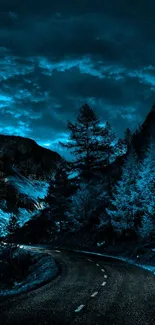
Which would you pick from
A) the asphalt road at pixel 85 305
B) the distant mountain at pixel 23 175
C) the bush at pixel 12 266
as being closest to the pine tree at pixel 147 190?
the bush at pixel 12 266

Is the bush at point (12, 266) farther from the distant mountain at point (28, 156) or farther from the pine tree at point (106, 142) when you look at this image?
the distant mountain at point (28, 156)

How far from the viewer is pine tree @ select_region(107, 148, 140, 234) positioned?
35844 mm

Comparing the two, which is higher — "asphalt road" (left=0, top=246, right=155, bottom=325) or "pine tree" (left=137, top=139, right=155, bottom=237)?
"pine tree" (left=137, top=139, right=155, bottom=237)

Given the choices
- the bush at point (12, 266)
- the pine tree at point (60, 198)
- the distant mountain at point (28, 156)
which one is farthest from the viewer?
the distant mountain at point (28, 156)

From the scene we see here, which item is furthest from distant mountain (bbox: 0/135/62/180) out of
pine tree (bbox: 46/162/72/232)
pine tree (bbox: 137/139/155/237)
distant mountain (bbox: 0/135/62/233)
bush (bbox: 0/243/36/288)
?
bush (bbox: 0/243/36/288)

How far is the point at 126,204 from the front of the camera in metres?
36.2

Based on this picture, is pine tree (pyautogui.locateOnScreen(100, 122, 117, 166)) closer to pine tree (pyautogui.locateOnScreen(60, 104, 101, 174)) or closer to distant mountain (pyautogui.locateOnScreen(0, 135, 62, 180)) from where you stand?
pine tree (pyautogui.locateOnScreen(60, 104, 101, 174))

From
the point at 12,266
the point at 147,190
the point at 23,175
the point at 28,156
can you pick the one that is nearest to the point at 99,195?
the point at 147,190

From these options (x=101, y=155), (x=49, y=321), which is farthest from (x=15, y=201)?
(x=49, y=321)

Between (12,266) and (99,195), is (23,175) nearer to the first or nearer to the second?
(99,195)

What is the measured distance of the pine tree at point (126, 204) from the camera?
118 feet

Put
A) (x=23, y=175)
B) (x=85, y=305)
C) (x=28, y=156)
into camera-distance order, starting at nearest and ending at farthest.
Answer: (x=85, y=305) < (x=23, y=175) < (x=28, y=156)

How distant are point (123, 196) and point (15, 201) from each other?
231 feet

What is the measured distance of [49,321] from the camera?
7848 mm
